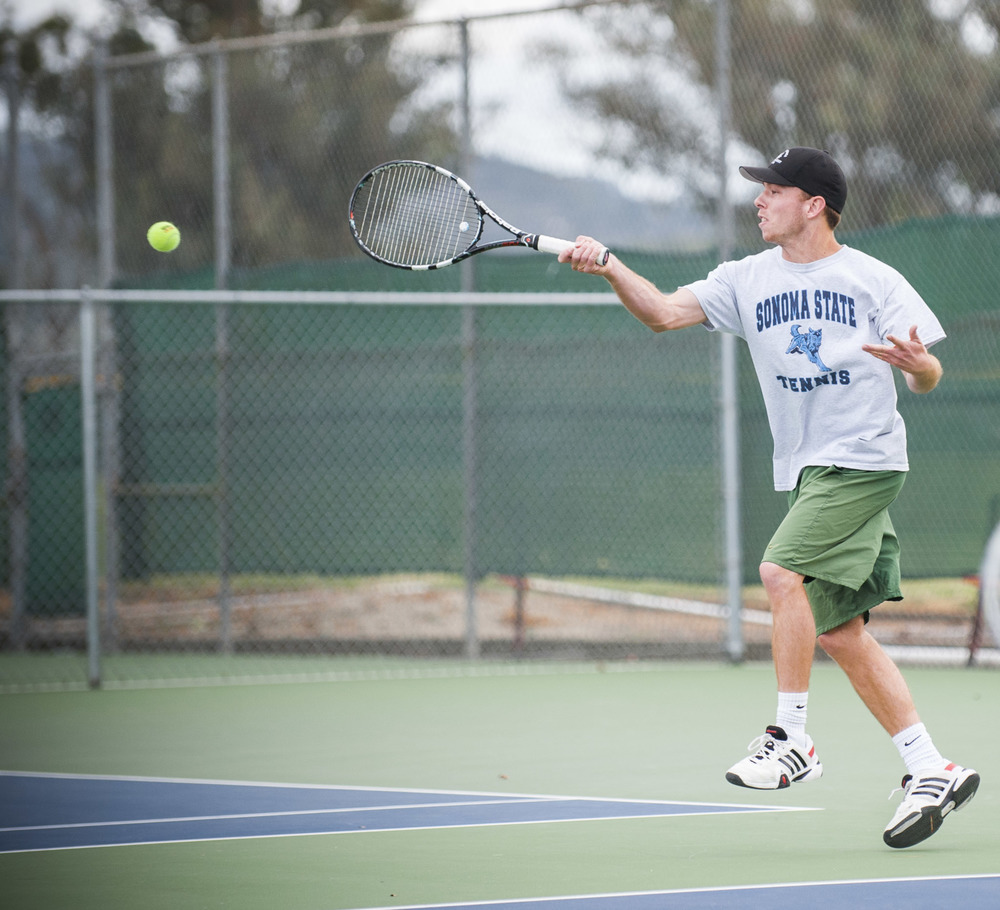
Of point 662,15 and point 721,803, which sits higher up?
point 662,15

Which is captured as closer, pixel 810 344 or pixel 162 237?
pixel 810 344

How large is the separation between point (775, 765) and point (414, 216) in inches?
97.8

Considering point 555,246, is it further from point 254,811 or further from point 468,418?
point 468,418

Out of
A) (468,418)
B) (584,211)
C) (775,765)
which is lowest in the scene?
(775,765)

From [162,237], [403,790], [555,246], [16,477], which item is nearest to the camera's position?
[555,246]

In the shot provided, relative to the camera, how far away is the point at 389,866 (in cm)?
387

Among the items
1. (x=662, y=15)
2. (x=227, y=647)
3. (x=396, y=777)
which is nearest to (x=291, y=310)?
(x=227, y=647)

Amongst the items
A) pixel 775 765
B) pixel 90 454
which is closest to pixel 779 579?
pixel 775 765

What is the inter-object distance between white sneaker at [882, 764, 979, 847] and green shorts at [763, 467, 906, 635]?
47cm

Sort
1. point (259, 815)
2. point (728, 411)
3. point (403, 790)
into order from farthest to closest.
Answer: point (728, 411) → point (403, 790) → point (259, 815)

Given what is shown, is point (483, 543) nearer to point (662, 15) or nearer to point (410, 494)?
point (410, 494)

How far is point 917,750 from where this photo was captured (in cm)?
403

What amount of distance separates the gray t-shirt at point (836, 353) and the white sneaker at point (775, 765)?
75 centimetres

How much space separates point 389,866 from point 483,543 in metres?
4.89
